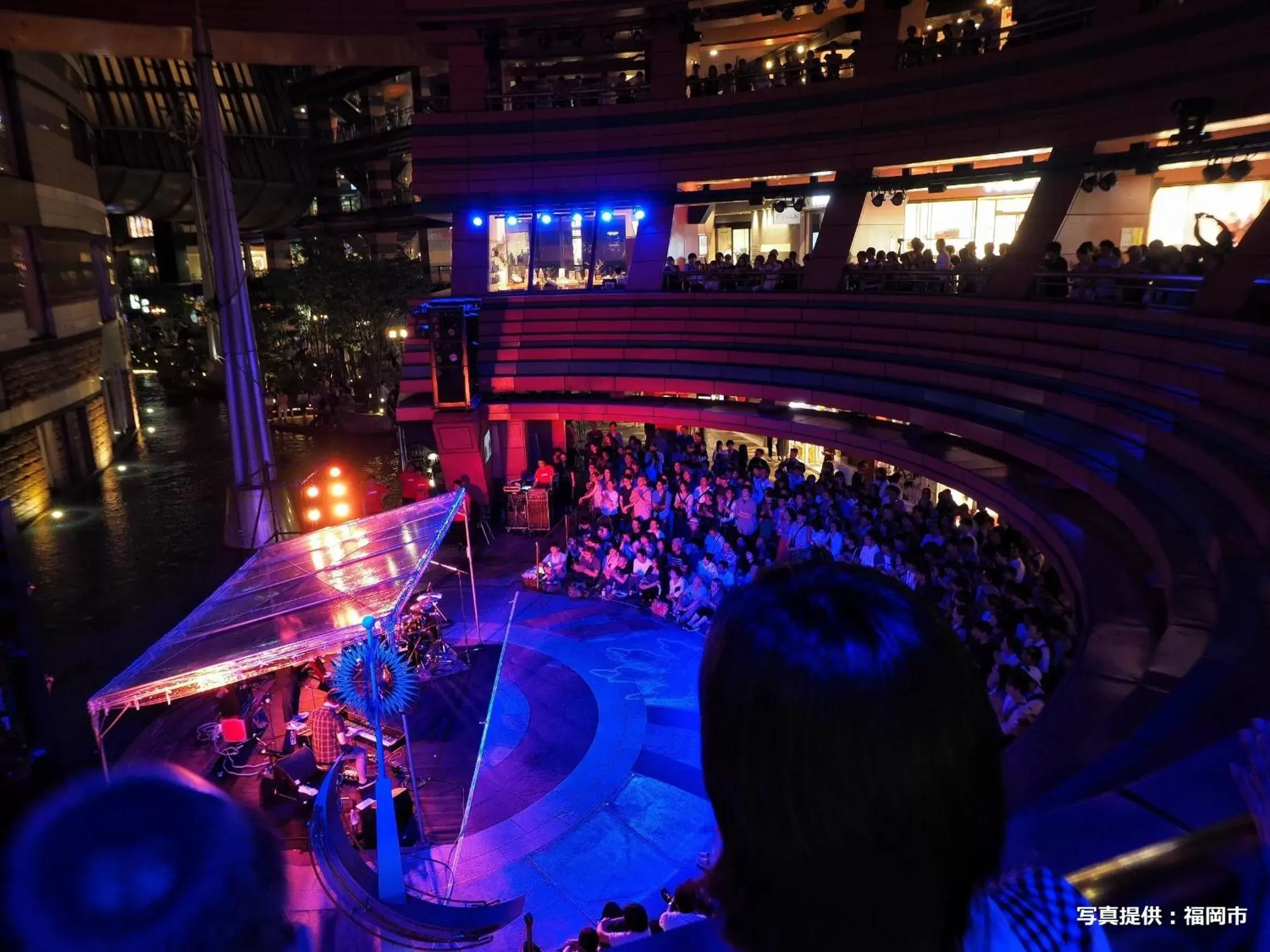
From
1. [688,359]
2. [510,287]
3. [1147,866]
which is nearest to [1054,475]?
[688,359]

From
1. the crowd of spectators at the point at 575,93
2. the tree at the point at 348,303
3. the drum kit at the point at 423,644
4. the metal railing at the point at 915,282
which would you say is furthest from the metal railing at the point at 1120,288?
the tree at the point at 348,303

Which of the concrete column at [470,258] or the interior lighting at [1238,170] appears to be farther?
the concrete column at [470,258]

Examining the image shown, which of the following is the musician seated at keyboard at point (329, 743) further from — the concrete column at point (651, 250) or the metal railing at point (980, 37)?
the metal railing at point (980, 37)

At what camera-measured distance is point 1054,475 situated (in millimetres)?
11461

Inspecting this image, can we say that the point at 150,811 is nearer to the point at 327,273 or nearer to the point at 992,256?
the point at 992,256

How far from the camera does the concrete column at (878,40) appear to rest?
607 inches

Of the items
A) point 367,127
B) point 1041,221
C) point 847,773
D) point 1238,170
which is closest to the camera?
point 847,773

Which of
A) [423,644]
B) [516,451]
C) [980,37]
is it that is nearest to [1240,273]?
[980,37]

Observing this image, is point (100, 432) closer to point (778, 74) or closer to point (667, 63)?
point (667, 63)

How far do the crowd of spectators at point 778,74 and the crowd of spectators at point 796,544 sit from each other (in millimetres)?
7721

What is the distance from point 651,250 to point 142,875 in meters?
19.1

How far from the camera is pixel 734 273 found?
1852 centimetres

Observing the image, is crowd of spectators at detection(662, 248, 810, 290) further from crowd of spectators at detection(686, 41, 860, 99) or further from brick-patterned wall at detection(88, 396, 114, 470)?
brick-patterned wall at detection(88, 396, 114, 470)

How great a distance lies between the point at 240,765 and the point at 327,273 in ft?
76.0
